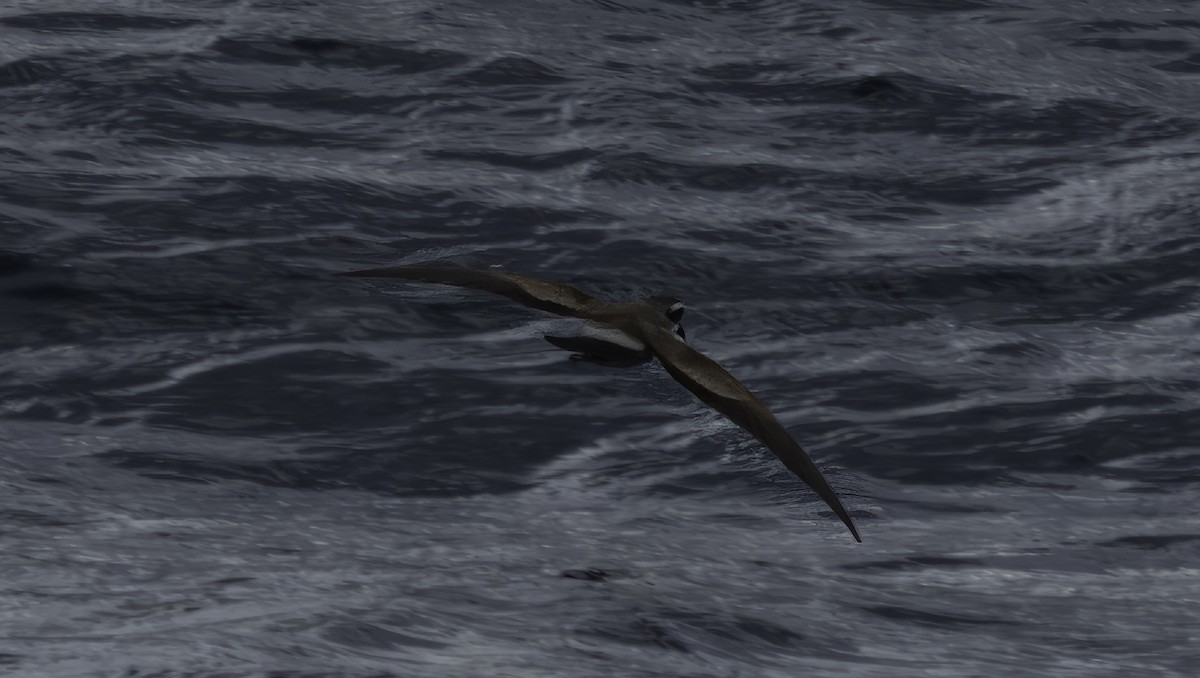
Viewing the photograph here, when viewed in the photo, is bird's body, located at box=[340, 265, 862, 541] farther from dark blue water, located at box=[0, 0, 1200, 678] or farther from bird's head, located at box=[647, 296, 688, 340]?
dark blue water, located at box=[0, 0, 1200, 678]

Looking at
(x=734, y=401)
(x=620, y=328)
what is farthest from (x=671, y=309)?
(x=734, y=401)

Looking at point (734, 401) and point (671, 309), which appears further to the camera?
point (671, 309)

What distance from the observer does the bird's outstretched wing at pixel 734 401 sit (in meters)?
4.68

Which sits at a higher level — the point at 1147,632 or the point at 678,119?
the point at 678,119

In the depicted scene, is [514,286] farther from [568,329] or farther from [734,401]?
[734,401]

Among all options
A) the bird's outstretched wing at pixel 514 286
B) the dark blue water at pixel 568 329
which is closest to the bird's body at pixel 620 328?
the bird's outstretched wing at pixel 514 286

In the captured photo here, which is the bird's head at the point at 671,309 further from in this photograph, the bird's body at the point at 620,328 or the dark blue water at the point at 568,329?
the dark blue water at the point at 568,329

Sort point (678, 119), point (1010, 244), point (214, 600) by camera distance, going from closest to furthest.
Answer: point (214, 600), point (1010, 244), point (678, 119)

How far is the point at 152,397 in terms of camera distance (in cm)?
558

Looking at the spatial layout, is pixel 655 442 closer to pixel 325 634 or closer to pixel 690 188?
pixel 325 634

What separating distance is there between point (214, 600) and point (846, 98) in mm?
6572

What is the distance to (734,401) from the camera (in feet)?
16.8

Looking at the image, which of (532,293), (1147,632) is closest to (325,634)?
(1147,632)

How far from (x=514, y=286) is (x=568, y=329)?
313 millimetres
